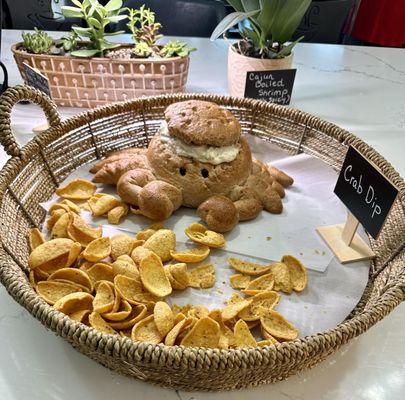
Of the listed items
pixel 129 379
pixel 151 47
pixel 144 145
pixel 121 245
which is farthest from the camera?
pixel 151 47

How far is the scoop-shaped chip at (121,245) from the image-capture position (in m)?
0.85

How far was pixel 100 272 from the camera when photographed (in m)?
0.80

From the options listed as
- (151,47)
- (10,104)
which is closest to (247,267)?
(10,104)

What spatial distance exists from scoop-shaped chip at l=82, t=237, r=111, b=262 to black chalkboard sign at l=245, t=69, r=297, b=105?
66cm

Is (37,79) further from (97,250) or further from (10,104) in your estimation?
(97,250)

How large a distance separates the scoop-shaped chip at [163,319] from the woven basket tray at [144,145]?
80 mm

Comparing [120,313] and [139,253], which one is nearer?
[120,313]

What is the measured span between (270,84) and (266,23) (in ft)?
0.62

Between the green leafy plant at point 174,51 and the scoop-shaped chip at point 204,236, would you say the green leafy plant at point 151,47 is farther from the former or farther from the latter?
the scoop-shaped chip at point 204,236

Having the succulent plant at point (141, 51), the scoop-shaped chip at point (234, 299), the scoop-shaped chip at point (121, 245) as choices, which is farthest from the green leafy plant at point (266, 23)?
the scoop-shaped chip at point (234, 299)

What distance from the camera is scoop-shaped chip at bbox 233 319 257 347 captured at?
2.23 ft

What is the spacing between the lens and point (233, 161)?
0.96 meters

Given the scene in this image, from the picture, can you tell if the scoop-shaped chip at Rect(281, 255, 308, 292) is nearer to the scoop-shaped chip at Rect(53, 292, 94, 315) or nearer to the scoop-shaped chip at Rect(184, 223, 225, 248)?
the scoop-shaped chip at Rect(184, 223, 225, 248)

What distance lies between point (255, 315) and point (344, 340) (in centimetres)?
20
